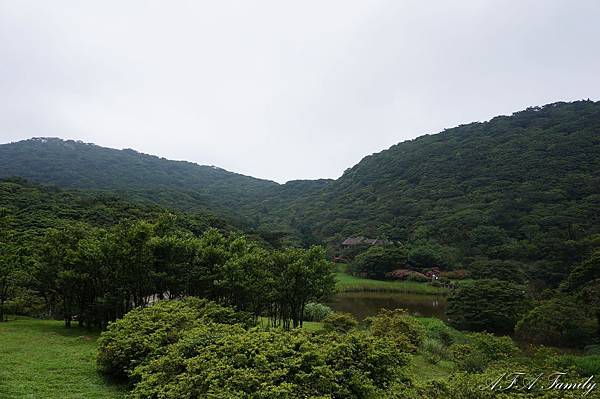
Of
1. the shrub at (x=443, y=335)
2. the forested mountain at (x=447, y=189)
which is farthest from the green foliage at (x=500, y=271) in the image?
the shrub at (x=443, y=335)

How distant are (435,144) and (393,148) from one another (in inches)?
587

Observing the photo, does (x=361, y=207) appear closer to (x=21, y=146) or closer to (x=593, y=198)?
(x=593, y=198)

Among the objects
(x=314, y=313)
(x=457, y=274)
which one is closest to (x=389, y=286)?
→ (x=457, y=274)

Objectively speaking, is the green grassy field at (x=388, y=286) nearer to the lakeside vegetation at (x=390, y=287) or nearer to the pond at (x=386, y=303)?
the lakeside vegetation at (x=390, y=287)

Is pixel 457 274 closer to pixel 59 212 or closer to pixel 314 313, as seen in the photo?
pixel 314 313

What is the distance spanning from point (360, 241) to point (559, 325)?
127 ft

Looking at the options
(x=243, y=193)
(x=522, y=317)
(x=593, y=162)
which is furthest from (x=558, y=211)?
(x=243, y=193)

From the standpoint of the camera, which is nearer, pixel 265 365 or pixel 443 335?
pixel 265 365

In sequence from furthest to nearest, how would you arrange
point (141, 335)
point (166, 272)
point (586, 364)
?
point (166, 272), point (586, 364), point (141, 335)

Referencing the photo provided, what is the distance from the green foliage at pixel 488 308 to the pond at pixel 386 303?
325cm

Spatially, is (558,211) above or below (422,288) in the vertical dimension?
above

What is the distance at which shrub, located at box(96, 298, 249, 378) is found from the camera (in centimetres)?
A: 933

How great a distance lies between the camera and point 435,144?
91.2 meters

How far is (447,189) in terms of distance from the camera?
66.4 metres
